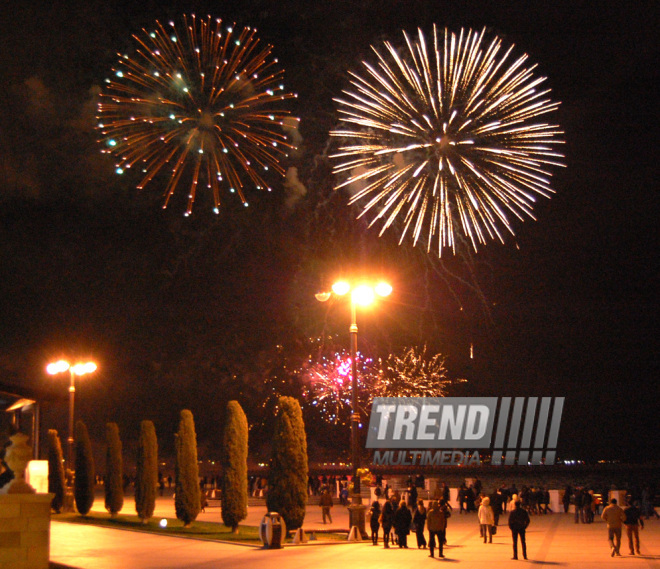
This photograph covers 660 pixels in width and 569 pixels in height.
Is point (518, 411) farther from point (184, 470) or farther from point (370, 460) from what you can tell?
point (184, 470)

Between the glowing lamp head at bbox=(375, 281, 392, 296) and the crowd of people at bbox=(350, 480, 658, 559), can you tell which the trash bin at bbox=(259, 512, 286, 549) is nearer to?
the crowd of people at bbox=(350, 480, 658, 559)

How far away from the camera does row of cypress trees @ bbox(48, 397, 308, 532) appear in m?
20.7

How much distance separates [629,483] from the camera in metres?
49.0

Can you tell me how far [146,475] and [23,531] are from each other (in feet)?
55.0

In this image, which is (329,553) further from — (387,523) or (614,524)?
(614,524)

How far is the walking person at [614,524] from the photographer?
17.2 metres

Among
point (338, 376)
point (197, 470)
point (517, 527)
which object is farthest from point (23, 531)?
point (338, 376)

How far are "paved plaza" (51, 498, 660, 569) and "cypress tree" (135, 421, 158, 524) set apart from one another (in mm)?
2306

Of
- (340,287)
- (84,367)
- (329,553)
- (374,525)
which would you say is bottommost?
(329,553)

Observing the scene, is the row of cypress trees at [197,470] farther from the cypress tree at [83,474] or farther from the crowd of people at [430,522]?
the crowd of people at [430,522]

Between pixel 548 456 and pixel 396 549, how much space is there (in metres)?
47.4

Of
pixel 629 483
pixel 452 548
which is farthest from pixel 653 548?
pixel 629 483

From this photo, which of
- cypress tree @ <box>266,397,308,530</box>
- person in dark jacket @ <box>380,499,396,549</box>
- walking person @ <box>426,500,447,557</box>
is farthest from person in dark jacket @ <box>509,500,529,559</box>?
cypress tree @ <box>266,397,308,530</box>

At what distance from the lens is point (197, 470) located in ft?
81.5
